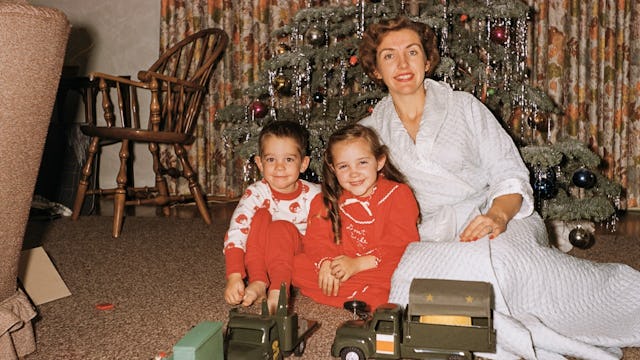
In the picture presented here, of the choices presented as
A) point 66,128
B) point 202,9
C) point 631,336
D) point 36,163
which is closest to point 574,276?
point 631,336

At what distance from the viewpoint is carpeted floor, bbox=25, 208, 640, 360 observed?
4.17 feet

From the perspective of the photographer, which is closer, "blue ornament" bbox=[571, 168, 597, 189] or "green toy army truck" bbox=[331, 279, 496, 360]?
"green toy army truck" bbox=[331, 279, 496, 360]

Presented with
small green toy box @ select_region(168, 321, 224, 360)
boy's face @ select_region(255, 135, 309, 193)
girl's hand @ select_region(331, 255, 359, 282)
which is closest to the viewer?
small green toy box @ select_region(168, 321, 224, 360)

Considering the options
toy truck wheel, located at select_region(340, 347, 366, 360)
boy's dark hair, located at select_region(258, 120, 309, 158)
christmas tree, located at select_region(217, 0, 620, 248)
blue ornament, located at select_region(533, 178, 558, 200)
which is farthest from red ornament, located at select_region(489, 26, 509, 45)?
toy truck wheel, located at select_region(340, 347, 366, 360)

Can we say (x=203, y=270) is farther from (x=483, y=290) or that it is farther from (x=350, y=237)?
(x=483, y=290)

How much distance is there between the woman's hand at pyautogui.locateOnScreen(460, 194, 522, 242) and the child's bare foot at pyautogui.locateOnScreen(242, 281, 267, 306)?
0.52 meters

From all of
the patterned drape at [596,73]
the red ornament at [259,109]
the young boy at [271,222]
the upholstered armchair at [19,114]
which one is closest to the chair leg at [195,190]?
the red ornament at [259,109]

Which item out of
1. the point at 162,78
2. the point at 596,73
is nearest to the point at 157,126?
the point at 162,78

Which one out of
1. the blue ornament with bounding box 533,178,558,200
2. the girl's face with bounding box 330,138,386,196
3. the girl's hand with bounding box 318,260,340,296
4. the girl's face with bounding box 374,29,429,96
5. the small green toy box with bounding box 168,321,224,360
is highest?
the girl's face with bounding box 374,29,429,96

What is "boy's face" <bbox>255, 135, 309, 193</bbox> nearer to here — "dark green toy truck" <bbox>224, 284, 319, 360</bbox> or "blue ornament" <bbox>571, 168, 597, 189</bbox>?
"dark green toy truck" <bbox>224, 284, 319, 360</bbox>

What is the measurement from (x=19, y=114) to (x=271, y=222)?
745 millimetres

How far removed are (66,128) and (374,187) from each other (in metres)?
2.36

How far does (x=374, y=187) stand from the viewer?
1.53 metres

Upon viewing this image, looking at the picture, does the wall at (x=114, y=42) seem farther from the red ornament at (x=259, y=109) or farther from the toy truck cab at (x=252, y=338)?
the toy truck cab at (x=252, y=338)
